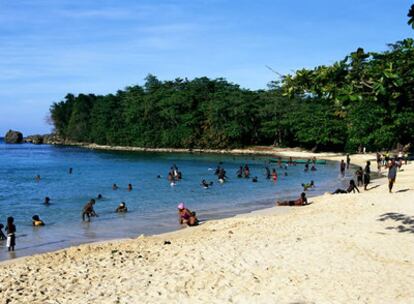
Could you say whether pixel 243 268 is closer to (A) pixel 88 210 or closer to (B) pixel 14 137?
(A) pixel 88 210

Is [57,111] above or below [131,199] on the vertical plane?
above

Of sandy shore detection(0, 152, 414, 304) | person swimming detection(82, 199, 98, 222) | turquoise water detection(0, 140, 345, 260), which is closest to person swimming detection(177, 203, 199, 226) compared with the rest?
Result: turquoise water detection(0, 140, 345, 260)

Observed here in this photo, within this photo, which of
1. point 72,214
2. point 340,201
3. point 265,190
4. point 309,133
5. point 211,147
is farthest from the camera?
point 211,147

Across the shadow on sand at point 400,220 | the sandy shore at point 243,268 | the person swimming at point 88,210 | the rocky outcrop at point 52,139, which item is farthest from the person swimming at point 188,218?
Answer: the rocky outcrop at point 52,139

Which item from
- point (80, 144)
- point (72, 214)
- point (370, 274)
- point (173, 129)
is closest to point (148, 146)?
point (173, 129)

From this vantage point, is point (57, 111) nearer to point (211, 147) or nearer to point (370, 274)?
point (211, 147)

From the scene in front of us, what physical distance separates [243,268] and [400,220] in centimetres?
823

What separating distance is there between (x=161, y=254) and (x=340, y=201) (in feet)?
39.7

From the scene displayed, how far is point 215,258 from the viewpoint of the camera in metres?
13.0

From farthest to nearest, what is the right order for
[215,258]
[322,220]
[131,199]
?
1. [131,199]
2. [322,220]
3. [215,258]

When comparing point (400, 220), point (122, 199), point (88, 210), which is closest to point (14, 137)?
point (122, 199)

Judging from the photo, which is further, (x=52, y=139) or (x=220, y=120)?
(x=52, y=139)

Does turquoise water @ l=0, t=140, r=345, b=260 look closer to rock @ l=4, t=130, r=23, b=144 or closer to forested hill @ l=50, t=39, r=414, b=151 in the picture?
forested hill @ l=50, t=39, r=414, b=151

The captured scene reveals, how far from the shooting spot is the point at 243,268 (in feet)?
39.1
